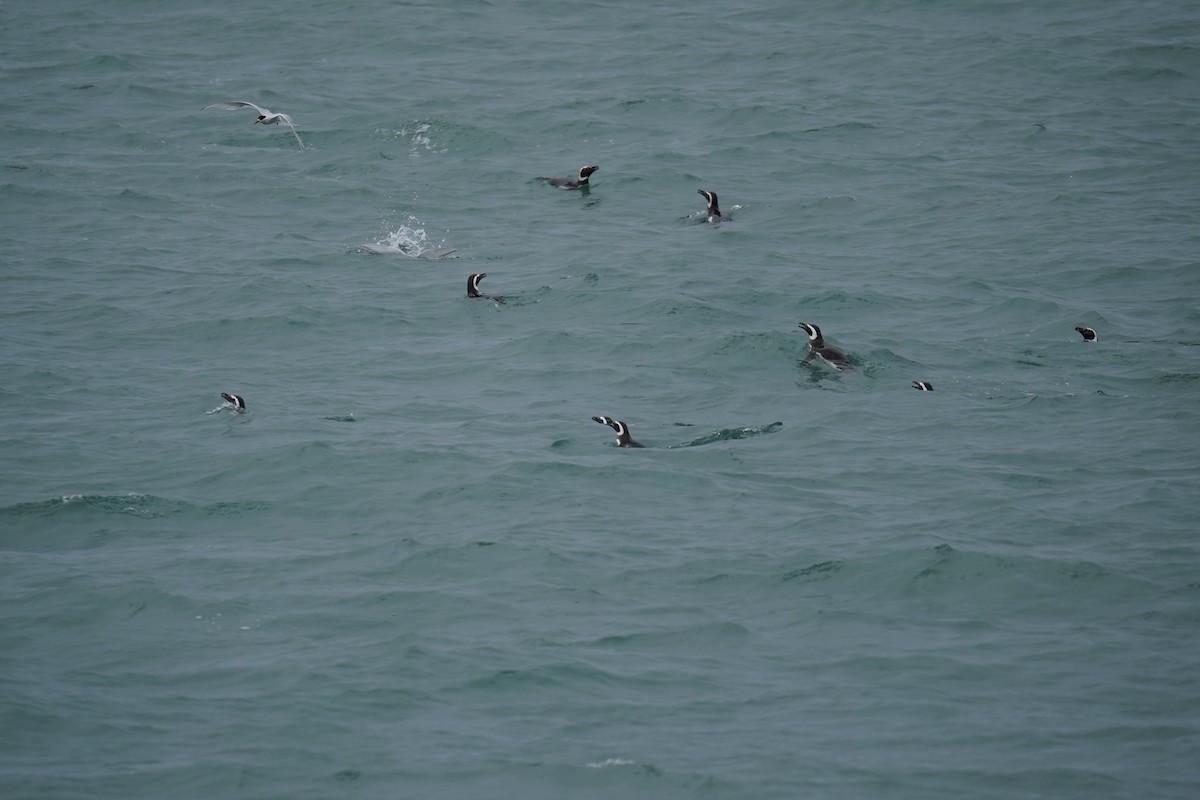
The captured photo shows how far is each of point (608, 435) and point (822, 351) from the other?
3.57m

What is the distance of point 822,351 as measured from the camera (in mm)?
18109

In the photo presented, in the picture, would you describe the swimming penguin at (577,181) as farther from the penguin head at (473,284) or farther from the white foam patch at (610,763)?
the white foam patch at (610,763)

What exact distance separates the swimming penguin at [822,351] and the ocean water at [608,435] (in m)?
0.19

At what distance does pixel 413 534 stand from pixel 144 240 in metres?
12.3

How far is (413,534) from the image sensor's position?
13.9m

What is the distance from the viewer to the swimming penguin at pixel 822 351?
1794 centimetres

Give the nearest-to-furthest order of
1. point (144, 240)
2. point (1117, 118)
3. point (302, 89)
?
point (144, 240) < point (1117, 118) < point (302, 89)

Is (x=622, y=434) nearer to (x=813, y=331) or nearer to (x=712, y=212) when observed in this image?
(x=813, y=331)

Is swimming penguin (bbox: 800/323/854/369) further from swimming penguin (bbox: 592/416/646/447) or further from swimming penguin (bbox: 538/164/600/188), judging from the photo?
swimming penguin (bbox: 538/164/600/188)

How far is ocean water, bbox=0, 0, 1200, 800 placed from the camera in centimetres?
1062

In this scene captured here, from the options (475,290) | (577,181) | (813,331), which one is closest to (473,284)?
(475,290)

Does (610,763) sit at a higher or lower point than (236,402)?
higher

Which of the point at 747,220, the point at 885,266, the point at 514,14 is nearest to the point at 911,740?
the point at 885,266

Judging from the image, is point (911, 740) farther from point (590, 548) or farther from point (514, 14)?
point (514, 14)
